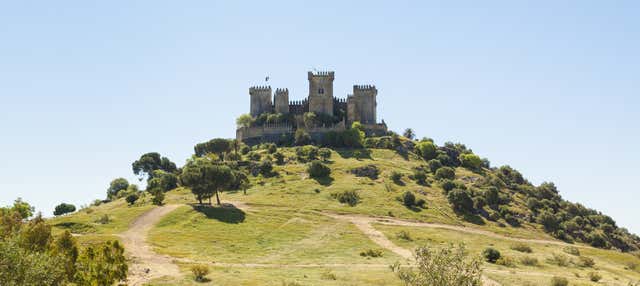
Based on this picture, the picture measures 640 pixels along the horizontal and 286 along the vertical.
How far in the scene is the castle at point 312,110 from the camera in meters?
167

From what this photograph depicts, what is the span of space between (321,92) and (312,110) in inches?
220

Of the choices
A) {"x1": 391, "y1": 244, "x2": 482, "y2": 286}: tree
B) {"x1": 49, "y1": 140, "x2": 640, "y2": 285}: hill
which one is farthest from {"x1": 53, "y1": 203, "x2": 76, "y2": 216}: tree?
{"x1": 391, "y1": 244, "x2": 482, "y2": 286}: tree

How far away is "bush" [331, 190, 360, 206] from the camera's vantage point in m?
112

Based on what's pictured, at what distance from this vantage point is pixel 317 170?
13062 cm

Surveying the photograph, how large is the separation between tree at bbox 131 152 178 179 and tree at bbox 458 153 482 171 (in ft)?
234

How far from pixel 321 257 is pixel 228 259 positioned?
10682mm

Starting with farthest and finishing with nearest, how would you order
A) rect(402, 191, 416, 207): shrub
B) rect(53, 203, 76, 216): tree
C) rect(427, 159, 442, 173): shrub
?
rect(427, 159, 442, 173): shrub → rect(53, 203, 76, 216): tree → rect(402, 191, 416, 207): shrub

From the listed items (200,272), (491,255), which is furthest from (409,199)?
(200,272)

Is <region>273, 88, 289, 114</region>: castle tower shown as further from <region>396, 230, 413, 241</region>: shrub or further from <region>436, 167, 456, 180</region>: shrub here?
<region>396, 230, 413, 241</region>: shrub

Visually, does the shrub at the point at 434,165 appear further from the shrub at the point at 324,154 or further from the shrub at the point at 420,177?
the shrub at the point at 324,154

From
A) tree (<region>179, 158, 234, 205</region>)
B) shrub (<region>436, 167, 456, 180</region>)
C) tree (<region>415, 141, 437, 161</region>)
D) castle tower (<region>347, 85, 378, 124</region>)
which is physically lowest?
tree (<region>179, 158, 234, 205</region>)

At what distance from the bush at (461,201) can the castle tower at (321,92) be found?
61000 millimetres

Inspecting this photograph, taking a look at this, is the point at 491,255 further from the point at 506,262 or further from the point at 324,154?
the point at 324,154

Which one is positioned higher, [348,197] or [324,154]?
[324,154]
